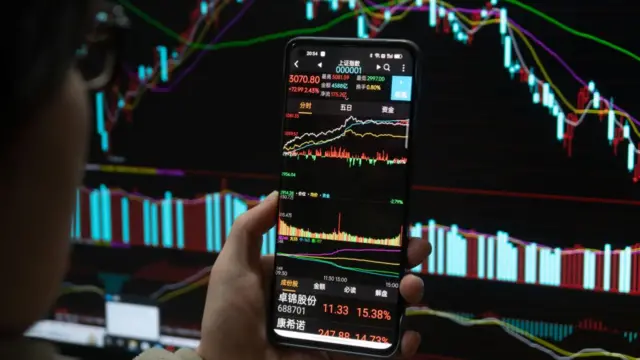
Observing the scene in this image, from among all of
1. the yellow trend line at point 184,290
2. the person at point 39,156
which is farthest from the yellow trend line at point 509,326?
the person at point 39,156

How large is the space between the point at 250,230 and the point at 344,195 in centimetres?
11

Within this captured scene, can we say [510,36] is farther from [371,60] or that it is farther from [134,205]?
[134,205]

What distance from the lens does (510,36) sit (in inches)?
34.0

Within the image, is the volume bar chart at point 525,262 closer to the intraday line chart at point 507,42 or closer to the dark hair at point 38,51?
the intraday line chart at point 507,42

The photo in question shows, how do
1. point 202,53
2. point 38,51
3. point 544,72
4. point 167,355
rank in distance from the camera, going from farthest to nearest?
point 202,53 < point 544,72 < point 167,355 < point 38,51

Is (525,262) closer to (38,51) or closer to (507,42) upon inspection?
(507,42)

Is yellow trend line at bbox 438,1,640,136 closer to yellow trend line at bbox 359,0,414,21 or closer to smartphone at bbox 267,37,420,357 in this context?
yellow trend line at bbox 359,0,414,21

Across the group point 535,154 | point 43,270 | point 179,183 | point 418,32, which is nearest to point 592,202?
point 535,154

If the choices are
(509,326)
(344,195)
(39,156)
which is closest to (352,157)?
(344,195)

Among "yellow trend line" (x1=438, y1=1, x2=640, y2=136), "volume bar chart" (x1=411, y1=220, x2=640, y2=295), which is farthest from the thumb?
"yellow trend line" (x1=438, y1=1, x2=640, y2=136)

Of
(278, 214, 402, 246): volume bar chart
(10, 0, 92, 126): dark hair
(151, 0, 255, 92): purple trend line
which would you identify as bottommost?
(278, 214, 402, 246): volume bar chart

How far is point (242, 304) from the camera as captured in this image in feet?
2.56

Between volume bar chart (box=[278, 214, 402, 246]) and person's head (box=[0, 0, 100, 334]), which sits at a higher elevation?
person's head (box=[0, 0, 100, 334])

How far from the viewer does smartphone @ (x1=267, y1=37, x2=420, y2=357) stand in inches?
29.4
